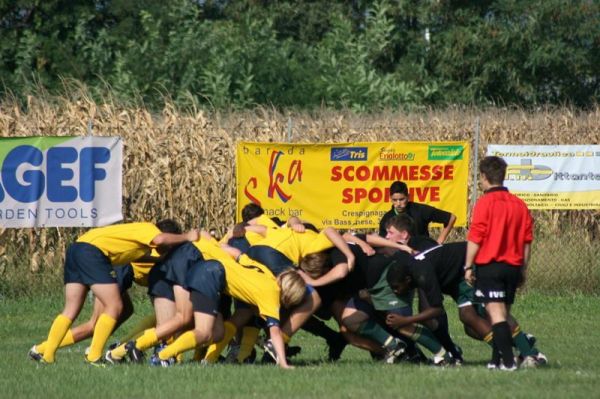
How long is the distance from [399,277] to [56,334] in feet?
11.2

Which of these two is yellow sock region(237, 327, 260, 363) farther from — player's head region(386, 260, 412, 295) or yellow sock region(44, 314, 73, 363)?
yellow sock region(44, 314, 73, 363)

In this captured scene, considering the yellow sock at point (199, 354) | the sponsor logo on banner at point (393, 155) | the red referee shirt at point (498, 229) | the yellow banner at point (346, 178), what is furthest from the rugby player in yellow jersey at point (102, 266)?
the sponsor logo on banner at point (393, 155)

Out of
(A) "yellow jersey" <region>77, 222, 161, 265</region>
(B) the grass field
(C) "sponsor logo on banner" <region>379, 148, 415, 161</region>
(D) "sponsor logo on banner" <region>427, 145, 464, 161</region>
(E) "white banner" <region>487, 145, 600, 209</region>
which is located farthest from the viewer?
(E) "white banner" <region>487, 145, 600, 209</region>

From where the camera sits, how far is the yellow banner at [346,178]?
18.1 metres

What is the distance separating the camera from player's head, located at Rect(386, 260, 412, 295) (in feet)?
39.7

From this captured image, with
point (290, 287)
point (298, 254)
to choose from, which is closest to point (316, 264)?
point (298, 254)

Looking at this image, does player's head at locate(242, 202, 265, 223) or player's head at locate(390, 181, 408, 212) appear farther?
player's head at locate(390, 181, 408, 212)

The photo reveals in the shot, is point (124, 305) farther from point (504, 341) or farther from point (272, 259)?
point (504, 341)

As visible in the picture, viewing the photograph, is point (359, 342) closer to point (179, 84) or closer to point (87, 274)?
point (87, 274)

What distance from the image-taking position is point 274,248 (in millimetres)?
12352

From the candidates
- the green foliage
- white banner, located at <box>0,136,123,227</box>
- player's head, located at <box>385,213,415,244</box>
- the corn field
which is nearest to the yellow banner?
the corn field

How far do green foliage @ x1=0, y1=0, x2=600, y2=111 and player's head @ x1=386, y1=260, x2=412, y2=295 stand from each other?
18.3 meters

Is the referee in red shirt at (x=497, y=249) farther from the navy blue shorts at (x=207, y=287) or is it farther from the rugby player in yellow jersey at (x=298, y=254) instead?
the navy blue shorts at (x=207, y=287)

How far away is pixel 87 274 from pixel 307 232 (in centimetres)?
221
